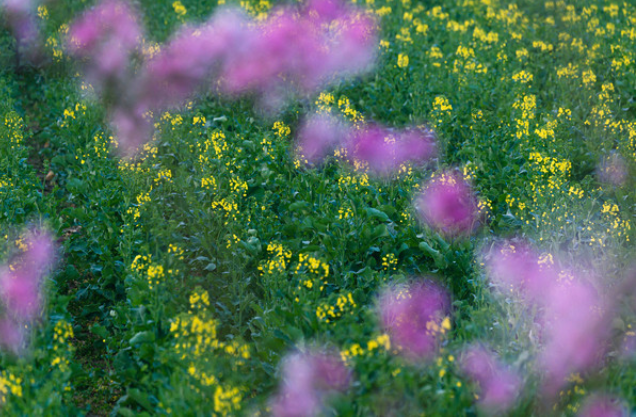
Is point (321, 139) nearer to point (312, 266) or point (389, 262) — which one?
point (389, 262)

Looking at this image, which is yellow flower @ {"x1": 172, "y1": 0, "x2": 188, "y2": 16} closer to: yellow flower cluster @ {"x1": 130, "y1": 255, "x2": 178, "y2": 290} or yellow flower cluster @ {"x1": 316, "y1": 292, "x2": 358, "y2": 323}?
yellow flower cluster @ {"x1": 130, "y1": 255, "x2": 178, "y2": 290}

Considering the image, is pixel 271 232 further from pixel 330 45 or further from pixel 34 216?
pixel 330 45

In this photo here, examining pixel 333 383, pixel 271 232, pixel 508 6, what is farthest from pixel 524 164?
pixel 508 6

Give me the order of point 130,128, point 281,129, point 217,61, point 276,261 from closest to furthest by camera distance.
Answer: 1. point 276,261
2. point 281,129
3. point 130,128
4. point 217,61

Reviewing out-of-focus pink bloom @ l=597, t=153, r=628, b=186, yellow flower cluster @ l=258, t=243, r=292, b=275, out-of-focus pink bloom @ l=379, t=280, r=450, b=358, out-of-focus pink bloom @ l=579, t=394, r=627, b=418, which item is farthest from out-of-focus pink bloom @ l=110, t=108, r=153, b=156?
out-of-focus pink bloom @ l=579, t=394, r=627, b=418

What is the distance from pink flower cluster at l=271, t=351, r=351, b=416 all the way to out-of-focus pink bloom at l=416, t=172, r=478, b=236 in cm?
193

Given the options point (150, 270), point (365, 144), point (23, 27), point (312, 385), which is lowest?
point (312, 385)

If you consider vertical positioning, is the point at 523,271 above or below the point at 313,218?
below

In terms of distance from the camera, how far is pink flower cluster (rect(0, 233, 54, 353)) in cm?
412

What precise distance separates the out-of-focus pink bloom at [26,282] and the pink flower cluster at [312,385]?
1566 mm

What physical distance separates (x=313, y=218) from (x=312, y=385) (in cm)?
184

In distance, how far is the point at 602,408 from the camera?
361 cm

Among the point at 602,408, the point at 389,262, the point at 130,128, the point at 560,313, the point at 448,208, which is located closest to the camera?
the point at 602,408

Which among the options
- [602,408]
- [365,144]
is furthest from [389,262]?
[602,408]
